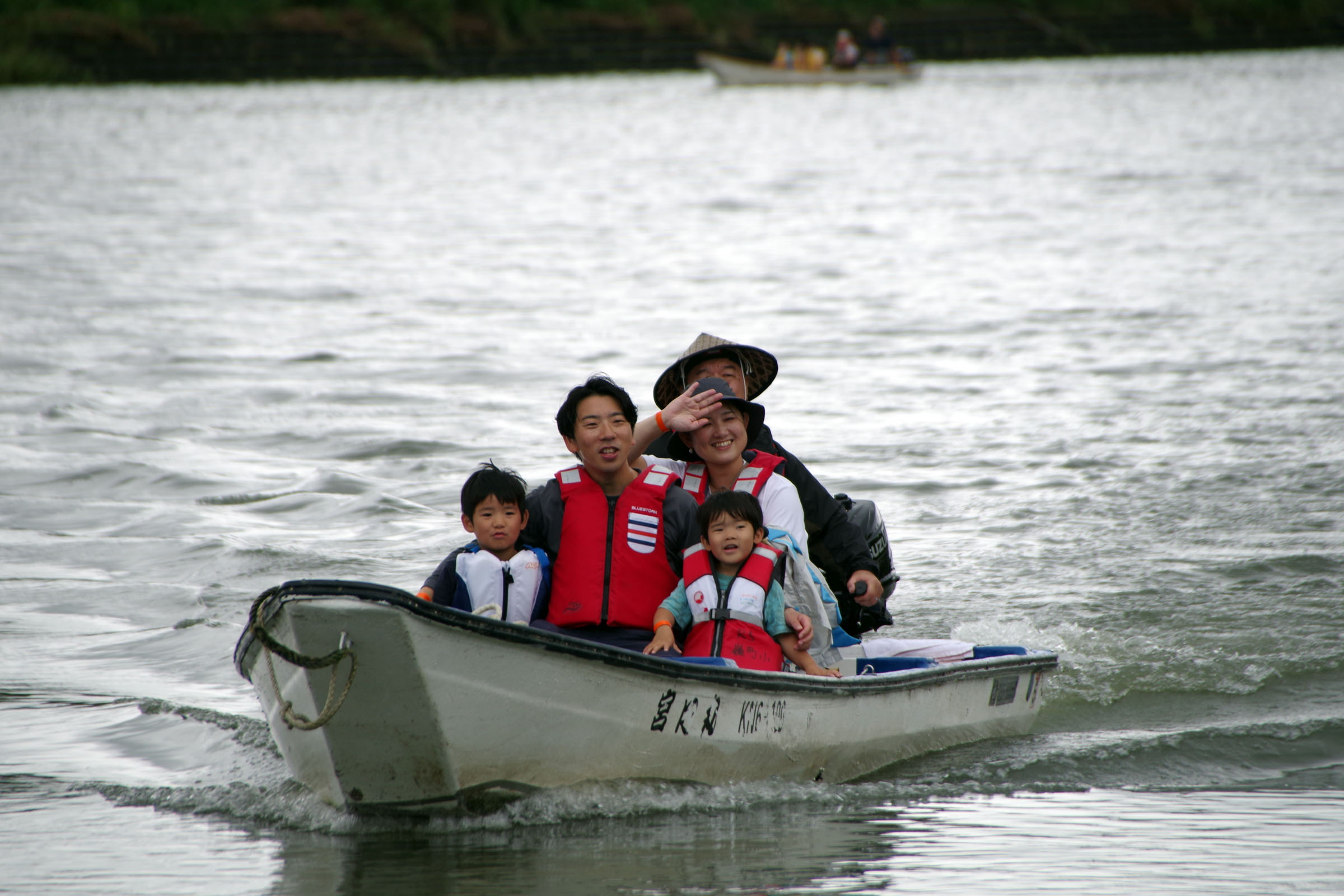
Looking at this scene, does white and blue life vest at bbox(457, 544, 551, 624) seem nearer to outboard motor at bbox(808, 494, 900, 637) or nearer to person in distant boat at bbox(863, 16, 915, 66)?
outboard motor at bbox(808, 494, 900, 637)

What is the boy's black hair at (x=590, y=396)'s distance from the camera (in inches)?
199

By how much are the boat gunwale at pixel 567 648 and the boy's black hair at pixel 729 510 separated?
1.63 feet

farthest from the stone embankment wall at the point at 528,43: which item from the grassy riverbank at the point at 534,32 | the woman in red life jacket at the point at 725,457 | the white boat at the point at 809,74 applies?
the woman in red life jacket at the point at 725,457

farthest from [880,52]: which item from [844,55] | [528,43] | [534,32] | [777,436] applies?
[777,436]

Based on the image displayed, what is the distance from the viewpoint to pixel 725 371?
5.53 metres

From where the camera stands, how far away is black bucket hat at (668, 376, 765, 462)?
17.3 feet

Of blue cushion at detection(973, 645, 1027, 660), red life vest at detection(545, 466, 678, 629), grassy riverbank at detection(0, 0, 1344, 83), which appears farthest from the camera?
grassy riverbank at detection(0, 0, 1344, 83)

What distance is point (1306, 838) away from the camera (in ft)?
15.5

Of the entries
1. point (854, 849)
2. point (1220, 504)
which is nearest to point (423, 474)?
point (1220, 504)

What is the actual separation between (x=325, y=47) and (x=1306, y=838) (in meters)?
60.0

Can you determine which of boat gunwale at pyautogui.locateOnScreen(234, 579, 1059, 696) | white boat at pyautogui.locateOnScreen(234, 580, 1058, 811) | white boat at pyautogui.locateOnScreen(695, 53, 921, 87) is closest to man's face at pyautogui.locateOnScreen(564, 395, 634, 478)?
boat gunwale at pyautogui.locateOnScreen(234, 579, 1059, 696)

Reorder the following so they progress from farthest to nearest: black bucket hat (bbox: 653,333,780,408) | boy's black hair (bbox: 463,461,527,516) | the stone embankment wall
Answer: the stone embankment wall, black bucket hat (bbox: 653,333,780,408), boy's black hair (bbox: 463,461,527,516)

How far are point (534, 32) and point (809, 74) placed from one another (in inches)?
567

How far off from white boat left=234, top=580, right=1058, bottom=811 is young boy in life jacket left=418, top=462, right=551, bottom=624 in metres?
0.45
